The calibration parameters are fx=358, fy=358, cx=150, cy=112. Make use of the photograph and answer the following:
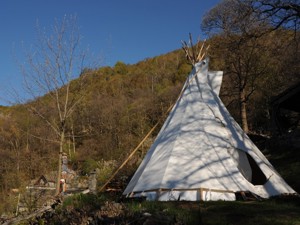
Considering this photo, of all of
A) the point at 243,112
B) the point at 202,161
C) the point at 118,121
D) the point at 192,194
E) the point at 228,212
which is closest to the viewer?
the point at 228,212

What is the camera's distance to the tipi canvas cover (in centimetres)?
772

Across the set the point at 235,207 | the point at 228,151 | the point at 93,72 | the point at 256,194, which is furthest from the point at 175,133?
the point at 93,72

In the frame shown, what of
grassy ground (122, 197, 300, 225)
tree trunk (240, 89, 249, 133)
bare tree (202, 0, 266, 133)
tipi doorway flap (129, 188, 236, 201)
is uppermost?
bare tree (202, 0, 266, 133)

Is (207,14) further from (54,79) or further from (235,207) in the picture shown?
(235,207)

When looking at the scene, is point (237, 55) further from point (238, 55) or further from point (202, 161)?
point (202, 161)

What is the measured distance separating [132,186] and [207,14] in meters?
15.9

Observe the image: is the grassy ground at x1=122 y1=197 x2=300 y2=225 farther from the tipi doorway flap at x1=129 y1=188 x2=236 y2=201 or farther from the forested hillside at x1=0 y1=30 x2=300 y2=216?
the forested hillside at x1=0 y1=30 x2=300 y2=216

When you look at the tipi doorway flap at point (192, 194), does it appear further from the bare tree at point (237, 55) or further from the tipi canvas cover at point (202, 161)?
the bare tree at point (237, 55)

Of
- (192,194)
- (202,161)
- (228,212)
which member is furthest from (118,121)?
(228,212)

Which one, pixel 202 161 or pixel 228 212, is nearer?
pixel 228 212

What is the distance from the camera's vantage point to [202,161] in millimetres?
8203

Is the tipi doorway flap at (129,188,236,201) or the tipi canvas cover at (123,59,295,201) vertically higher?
the tipi canvas cover at (123,59,295,201)

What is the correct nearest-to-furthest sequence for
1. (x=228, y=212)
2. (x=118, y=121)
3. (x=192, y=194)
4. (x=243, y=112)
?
(x=228, y=212)
(x=192, y=194)
(x=243, y=112)
(x=118, y=121)

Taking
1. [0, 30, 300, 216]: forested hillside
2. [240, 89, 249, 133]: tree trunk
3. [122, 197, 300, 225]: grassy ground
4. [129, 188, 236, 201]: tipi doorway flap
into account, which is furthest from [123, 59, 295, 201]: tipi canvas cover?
[240, 89, 249, 133]: tree trunk
